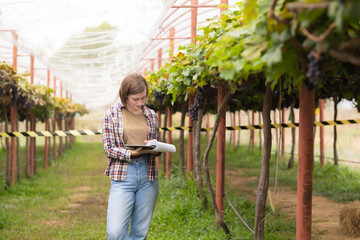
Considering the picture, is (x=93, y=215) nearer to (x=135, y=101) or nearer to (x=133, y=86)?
(x=135, y=101)

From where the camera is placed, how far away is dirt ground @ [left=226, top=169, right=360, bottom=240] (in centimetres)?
532

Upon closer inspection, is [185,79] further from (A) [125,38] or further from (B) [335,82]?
(A) [125,38]

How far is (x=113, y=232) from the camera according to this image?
9.94 ft

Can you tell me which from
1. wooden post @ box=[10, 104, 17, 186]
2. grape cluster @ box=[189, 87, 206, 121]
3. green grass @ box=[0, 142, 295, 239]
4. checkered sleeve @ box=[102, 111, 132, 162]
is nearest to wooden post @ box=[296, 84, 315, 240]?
checkered sleeve @ box=[102, 111, 132, 162]

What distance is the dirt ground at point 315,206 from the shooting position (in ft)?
17.4

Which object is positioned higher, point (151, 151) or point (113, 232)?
point (151, 151)

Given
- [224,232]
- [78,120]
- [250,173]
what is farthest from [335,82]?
[78,120]

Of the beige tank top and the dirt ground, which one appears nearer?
the beige tank top

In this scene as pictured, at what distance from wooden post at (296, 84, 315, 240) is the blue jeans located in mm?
1134

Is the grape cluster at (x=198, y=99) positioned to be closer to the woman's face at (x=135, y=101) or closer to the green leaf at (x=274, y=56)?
the woman's face at (x=135, y=101)

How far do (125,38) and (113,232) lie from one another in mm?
7157

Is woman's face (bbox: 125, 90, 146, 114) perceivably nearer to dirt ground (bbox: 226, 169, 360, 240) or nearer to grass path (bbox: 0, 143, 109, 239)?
dirt ground (bbox: 226, 169, 360, 240)

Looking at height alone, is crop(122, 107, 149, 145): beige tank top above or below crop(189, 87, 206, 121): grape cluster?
below

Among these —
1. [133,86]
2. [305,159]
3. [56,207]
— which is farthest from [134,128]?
[56,207]
